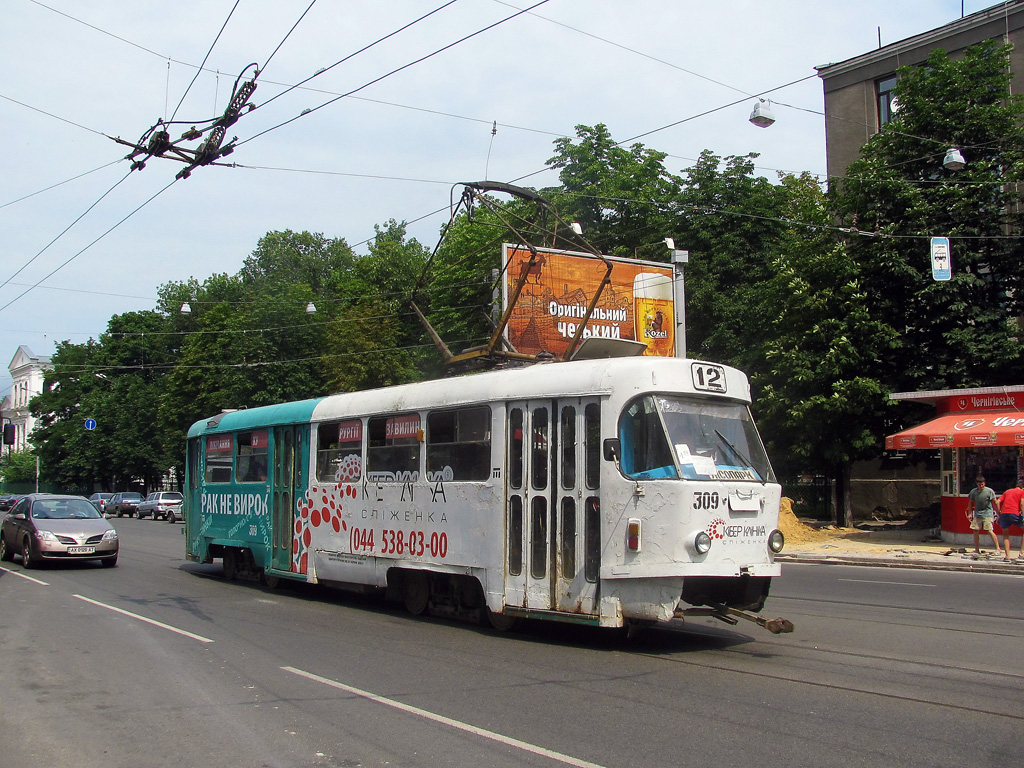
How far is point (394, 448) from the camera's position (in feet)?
40.0

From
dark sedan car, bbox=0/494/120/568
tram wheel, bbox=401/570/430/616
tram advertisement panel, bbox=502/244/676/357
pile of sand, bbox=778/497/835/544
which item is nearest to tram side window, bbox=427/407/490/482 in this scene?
tram wheel, bbox=401/570/430/616

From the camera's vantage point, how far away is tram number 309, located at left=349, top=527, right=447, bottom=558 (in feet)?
36.4

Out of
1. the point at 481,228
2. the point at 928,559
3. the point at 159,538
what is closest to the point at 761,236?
the point at 481,228

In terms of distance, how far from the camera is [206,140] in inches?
488

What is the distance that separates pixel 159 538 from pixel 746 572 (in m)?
27.0

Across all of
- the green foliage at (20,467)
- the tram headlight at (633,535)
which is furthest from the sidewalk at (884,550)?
the green foliage at (20,467)

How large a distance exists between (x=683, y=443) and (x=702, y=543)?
1.02 metres

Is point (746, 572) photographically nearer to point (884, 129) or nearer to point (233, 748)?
point (233, 748)

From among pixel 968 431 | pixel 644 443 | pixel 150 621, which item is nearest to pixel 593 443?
pixel 644 443

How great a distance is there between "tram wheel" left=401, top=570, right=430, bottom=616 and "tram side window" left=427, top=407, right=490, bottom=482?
1402 mm

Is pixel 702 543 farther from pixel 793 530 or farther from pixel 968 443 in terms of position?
pixel 793 530

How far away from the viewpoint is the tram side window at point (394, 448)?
11773 millimetres

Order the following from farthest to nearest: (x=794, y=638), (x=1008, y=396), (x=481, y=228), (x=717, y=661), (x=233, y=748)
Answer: (x=481, y=228), (x=1008, y=396), (x=794, y=638), (x=717, y=661), (x=233, y=748)

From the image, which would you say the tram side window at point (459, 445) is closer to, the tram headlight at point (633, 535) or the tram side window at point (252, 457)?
the tram headlight at point (633, 535)
